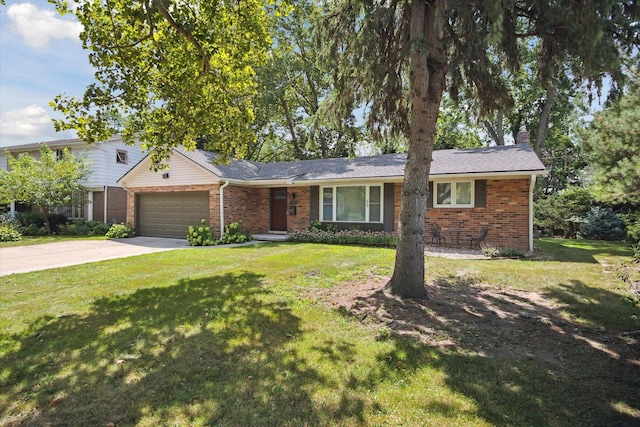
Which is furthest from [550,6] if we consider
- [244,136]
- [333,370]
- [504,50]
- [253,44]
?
[244,136]

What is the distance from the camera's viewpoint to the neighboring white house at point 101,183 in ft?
65.2

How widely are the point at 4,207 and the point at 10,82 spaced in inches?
674

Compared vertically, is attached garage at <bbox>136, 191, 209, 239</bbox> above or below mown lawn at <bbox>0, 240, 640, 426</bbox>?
above

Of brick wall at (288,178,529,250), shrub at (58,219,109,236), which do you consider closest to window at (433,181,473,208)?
brick wall at (288,178,529,250)

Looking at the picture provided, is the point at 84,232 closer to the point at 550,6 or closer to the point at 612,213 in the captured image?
the point at 550,6

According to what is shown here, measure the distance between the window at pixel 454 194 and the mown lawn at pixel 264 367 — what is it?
235 inches

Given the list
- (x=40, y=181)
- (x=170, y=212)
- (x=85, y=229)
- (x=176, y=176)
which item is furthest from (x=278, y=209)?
(x=40, y=181)

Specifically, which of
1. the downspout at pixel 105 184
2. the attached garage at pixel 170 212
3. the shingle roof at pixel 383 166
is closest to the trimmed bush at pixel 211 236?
the attached garage at pixel 170 212

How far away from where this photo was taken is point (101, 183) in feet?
65.1

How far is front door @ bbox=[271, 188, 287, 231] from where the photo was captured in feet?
52.2

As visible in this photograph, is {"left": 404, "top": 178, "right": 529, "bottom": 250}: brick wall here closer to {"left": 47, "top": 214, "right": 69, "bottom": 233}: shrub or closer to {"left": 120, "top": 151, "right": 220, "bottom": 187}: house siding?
{"left": 120, "top": 151, "right": 220, "bottom": 187}: house siding

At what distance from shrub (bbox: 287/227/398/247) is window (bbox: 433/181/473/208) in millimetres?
2149

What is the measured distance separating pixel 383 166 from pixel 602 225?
1043cm

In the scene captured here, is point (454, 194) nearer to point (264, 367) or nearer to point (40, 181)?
point (264, 367)
